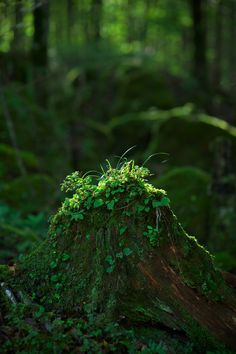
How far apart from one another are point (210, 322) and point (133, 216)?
1.23 m

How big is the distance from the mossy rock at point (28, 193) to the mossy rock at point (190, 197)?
2766 mm

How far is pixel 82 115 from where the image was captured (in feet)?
59.0

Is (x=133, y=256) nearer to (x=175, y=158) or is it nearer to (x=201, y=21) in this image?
(x=175, y=158)

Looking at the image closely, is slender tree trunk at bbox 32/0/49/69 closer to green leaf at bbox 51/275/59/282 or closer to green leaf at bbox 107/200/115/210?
green leaf at bbox 107/200/115/210

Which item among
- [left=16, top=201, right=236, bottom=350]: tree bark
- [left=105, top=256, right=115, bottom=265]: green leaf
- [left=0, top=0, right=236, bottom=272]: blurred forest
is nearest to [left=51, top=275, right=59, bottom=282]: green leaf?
[left=16, top=201, right=236, bottom=350]: tree bark

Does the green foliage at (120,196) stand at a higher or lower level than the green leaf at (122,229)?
higher

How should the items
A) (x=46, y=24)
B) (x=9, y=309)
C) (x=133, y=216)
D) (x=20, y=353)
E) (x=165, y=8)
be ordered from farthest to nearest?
(x=165, y=8)
(x=46, y=24)
(x=133, y=216)
(x=9, y=309)
(x=20, y=353)

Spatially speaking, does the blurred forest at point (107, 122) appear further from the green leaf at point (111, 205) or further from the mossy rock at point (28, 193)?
the green leaf at point (111, 205)

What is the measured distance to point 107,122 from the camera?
17.8 metres

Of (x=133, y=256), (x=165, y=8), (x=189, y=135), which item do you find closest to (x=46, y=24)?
(x=189, y=135)

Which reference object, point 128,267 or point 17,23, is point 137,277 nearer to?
point 128,267

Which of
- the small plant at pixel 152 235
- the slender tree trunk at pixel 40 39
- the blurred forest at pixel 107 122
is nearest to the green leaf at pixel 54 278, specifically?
the small plant at pixel 152 235

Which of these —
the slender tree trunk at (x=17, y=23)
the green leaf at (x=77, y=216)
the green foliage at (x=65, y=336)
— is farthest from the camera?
the slender tree trunk at (x=17, y=23)

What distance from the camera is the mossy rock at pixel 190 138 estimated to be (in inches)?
480
